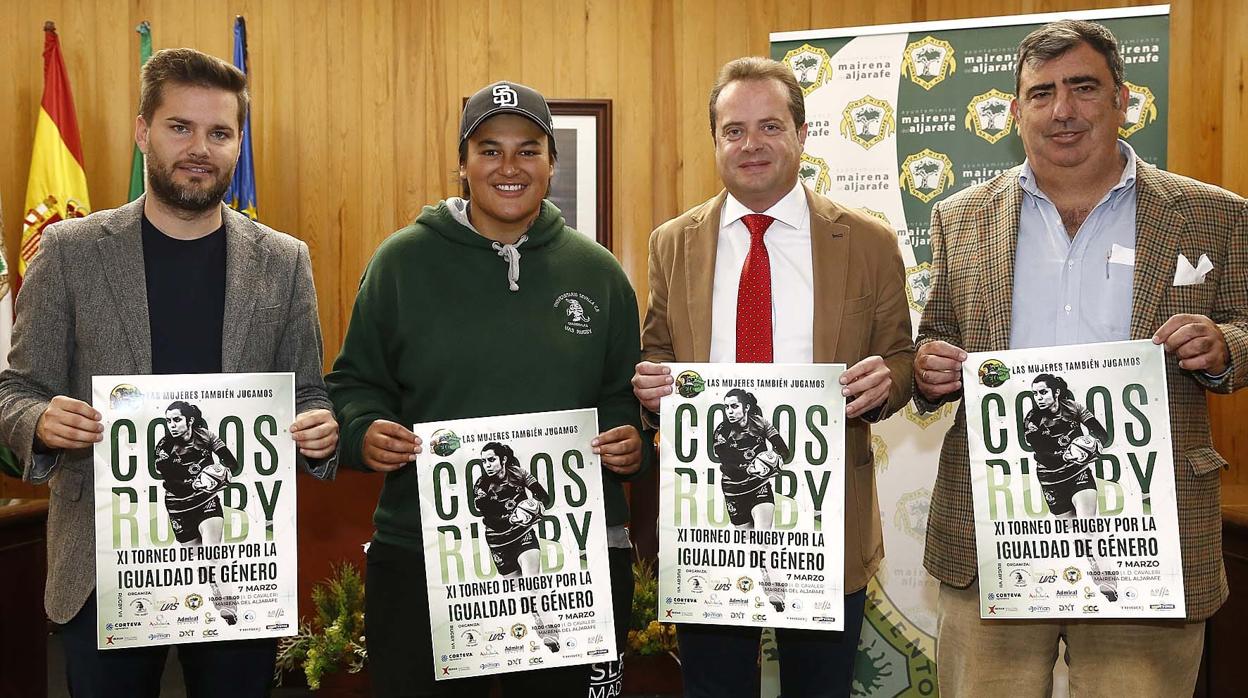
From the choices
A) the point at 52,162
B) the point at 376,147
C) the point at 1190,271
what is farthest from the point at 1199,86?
the point at 52,162

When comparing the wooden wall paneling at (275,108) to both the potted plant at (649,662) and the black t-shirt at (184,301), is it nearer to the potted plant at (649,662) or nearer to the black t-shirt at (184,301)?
the potted plant at (649,662)

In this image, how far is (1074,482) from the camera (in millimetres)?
2031

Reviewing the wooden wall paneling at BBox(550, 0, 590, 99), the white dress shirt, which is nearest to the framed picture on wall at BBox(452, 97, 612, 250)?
the wooden wall paneling at BBox(550, 0, 590, 99)

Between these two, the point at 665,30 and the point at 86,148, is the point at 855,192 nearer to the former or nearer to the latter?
the point at 665,30

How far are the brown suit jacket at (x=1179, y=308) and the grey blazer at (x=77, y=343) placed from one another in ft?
4.96

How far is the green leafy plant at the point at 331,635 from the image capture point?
158 inches

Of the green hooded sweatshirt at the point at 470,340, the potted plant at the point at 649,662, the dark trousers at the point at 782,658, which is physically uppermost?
the green hooded sweatshirt at the point at 470,340

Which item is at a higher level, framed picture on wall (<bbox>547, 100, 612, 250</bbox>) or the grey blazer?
framed picture on wall (<bbox>547, 100, 612, 250</bbox>)

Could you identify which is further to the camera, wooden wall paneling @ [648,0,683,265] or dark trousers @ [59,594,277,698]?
wooden wall paneling @ [648,0,683,265]

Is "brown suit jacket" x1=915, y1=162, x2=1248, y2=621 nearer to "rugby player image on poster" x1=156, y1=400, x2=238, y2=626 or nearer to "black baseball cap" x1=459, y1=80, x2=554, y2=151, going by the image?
"black baseball cap" x1=459, y1=80, x2=554, y2=151

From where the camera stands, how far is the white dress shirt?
228cm

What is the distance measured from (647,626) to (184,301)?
8.77 feet

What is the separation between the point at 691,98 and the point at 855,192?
188cm

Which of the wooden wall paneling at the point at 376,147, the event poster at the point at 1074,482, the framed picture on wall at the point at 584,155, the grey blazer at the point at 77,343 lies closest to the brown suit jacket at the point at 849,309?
the event poster at the point at 1074,482
